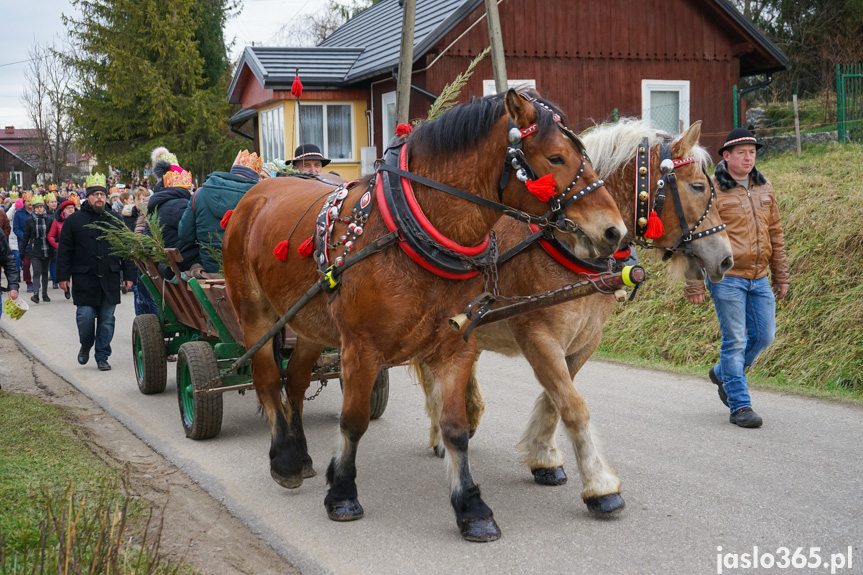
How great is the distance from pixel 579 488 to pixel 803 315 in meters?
4.53

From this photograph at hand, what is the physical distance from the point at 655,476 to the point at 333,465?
6.07 feet

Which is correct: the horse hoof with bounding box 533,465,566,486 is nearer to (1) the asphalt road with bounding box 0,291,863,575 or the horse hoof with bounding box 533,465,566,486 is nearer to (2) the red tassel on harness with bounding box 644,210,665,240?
(1) the asphalt road with bounding box 0,291,863,575

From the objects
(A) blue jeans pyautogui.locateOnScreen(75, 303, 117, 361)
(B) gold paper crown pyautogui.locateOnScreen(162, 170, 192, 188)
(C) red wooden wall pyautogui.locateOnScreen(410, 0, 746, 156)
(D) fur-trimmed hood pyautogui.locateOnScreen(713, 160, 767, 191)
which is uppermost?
(C) red wooden wall pyautogui.locateOnScreen(410, 0, 746, 156)

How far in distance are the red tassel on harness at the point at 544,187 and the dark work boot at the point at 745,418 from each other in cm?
300

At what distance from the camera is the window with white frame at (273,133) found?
67.7 feet

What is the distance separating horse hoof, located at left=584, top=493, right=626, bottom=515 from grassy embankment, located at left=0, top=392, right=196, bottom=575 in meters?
1.95

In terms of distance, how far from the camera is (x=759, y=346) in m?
6.10

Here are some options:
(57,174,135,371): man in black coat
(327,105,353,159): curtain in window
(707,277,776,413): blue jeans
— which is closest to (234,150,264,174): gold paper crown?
(57,174,135,371): man in black coat

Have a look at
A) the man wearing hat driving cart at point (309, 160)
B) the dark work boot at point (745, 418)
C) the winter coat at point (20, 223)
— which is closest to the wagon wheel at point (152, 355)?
the man wearing hat driving cart at point (309, 160)

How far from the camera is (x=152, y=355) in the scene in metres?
7.50

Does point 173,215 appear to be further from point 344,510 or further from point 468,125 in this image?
point 468,125

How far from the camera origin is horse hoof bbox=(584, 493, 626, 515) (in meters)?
4.18

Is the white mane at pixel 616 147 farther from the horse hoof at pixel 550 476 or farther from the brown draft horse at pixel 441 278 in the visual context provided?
the horse hoof at pixel 550 476

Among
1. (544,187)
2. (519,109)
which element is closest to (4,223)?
(519,109)
